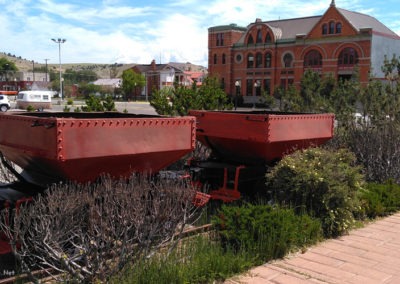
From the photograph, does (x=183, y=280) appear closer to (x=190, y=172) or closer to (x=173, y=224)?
(x=173, y=224)

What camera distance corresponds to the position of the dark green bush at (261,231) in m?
5.19

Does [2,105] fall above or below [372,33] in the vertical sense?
below

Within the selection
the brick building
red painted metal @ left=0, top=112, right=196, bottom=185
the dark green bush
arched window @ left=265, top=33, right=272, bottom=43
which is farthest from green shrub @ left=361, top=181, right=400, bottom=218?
arched window @ left=265, top=33, right=272, bottom=43

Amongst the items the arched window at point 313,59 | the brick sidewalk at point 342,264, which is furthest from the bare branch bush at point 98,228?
the arched window at point 313,59

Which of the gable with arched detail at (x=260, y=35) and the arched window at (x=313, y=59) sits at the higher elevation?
the gable with arched detail at (x=260, y=35)

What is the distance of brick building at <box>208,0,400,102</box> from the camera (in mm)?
53000

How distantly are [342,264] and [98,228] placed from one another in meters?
2.93

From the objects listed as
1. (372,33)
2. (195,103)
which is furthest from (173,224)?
(372,33)

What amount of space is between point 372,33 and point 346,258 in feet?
169

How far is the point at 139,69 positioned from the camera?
109812mm

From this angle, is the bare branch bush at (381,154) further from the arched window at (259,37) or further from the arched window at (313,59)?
the arched window at (259,37)

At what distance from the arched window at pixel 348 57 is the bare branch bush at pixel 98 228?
175ft

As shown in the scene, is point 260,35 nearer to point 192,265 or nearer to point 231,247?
point 231,247

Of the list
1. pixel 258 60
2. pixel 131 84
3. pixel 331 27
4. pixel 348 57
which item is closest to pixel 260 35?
pixel 258 60
